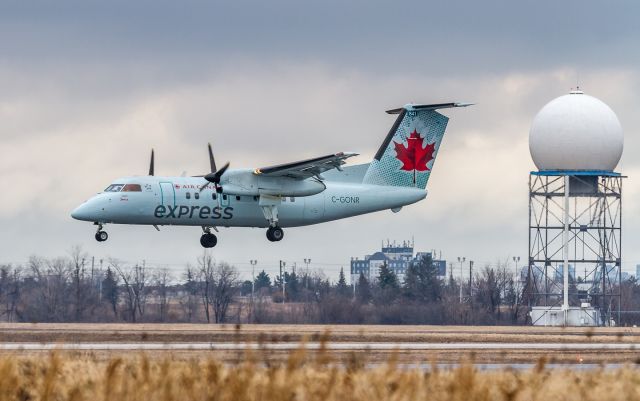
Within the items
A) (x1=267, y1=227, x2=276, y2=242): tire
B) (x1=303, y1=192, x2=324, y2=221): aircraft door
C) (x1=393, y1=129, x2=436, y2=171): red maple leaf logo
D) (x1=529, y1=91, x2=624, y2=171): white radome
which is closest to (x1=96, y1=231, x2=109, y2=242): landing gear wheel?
(x1=267, y1=227, x2=276, y2=242): tire

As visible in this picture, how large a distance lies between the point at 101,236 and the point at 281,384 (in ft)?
142

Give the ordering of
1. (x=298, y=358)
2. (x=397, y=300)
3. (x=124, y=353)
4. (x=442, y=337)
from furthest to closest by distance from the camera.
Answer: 1. (x=397, y=300)
2. (x=442, y=337)
3. (x=124, y=353)
4. (x=298, y=358)

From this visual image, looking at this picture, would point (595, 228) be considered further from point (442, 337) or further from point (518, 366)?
point (518, 366)

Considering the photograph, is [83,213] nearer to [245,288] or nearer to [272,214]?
[272,214]

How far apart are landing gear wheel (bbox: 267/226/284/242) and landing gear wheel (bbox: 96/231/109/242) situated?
27.7 feet

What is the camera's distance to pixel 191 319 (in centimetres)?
8612

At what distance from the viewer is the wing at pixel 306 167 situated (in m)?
63.8

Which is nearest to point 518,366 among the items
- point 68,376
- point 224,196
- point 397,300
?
point 68,376

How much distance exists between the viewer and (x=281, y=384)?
22516mm

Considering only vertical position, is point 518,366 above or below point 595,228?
below

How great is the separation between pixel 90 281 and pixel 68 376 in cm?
7222

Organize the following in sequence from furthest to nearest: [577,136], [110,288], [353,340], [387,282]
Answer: [387,282], [110,288], [577,136], [353,340]

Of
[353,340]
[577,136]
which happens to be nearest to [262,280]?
[577,136]

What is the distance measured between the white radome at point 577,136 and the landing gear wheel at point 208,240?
32.5m
